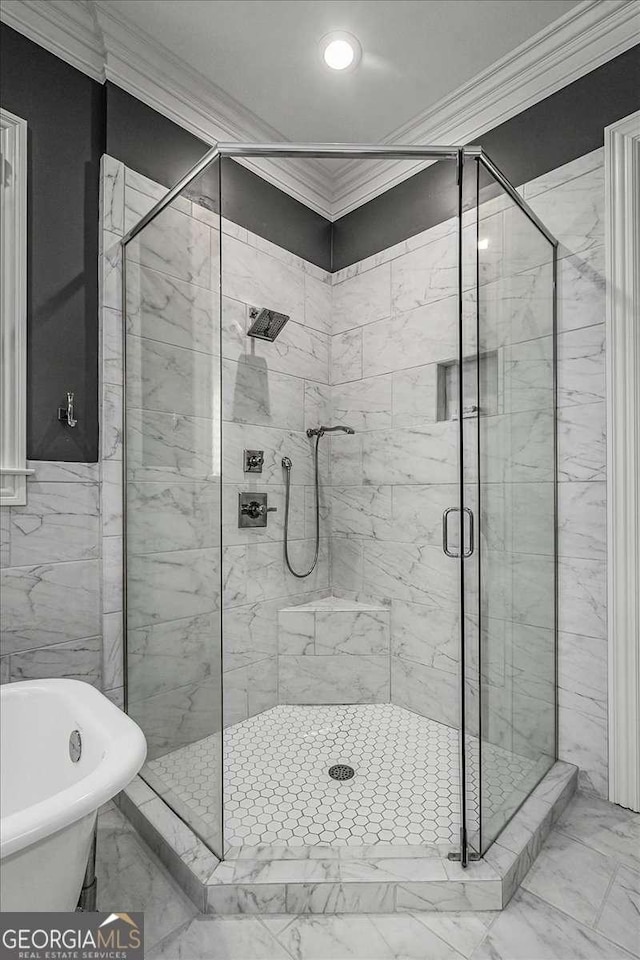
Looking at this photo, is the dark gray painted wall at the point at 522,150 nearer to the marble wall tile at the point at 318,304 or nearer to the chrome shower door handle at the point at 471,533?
the marble wall tile at the point at 318,304

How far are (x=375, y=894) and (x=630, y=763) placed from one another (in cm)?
105

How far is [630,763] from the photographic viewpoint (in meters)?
1.78

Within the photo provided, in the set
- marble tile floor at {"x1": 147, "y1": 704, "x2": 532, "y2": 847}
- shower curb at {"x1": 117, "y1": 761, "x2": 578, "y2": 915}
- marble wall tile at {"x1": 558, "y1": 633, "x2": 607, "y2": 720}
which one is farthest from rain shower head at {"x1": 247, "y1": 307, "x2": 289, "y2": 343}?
shower curb at {"x1": 117, "y1": 761, "x2": 578, "y2": 915}

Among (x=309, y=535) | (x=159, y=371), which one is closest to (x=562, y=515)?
(x=309, y=535)

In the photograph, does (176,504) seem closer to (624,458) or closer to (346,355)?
(346,355)

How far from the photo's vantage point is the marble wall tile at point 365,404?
2.32 meters

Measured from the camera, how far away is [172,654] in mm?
1703

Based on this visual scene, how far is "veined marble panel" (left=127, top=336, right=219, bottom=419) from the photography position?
1603 mm

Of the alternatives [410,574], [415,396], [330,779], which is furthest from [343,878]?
[415,396]

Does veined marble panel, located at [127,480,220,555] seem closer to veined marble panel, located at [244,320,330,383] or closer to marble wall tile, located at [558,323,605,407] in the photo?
veined marble panel, located at [244,320,330,383]

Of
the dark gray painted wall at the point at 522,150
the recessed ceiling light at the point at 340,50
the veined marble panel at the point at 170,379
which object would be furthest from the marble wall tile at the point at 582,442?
the recessed ceiling light at the point at 340,50

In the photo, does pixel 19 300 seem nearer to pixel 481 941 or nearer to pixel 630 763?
pixel 481 941

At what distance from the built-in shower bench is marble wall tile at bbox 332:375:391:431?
844 millimetres

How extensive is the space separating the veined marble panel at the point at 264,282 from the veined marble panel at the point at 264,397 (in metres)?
0.28
